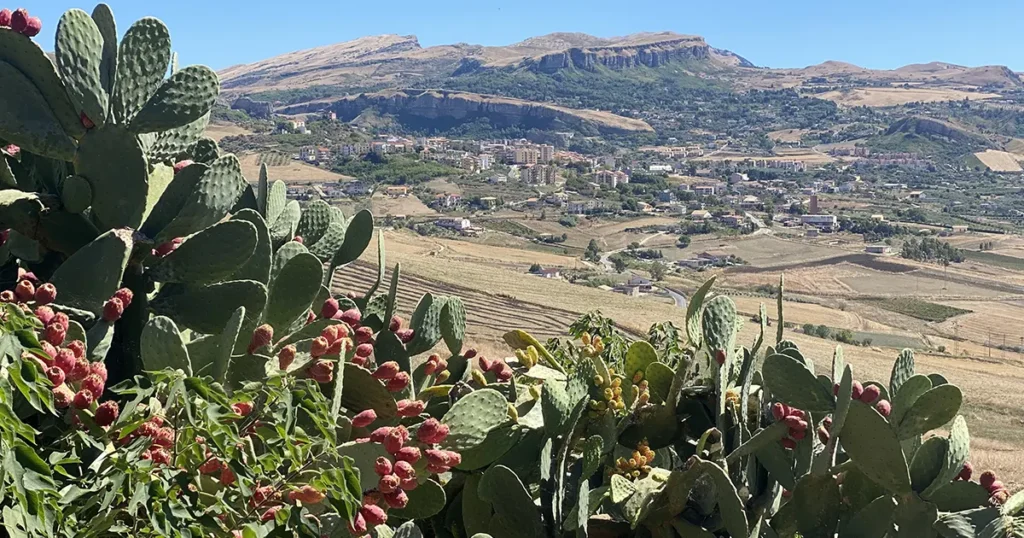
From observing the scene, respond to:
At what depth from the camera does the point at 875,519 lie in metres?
2.19

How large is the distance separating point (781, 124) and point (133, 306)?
14232 cm

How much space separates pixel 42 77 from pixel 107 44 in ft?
0.49

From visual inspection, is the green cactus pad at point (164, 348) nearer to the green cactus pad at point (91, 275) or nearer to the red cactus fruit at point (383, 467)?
the green cactus pad at point (91, 275)

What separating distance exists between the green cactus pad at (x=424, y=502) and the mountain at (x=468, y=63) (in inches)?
6134

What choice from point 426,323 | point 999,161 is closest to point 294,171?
point 426,323

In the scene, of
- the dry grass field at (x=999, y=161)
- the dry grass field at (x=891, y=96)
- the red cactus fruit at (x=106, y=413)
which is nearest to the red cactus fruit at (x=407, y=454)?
the red cactus fruit at (x=106, y=413)

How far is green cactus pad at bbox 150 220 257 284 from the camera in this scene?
2.02 metres

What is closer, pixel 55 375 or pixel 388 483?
pixel 55 375

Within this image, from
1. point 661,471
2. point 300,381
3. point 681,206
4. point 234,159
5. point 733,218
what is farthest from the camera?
point 681,206

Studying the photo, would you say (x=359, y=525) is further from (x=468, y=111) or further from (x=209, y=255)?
(x=468, y=111)

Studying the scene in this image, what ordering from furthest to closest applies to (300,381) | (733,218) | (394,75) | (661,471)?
(394,75) < (733,218) < (661,471) < (300,381)

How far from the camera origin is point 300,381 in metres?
1.75

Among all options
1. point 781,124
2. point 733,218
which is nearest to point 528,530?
point 733,218

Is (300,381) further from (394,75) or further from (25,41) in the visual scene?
(394,75)
